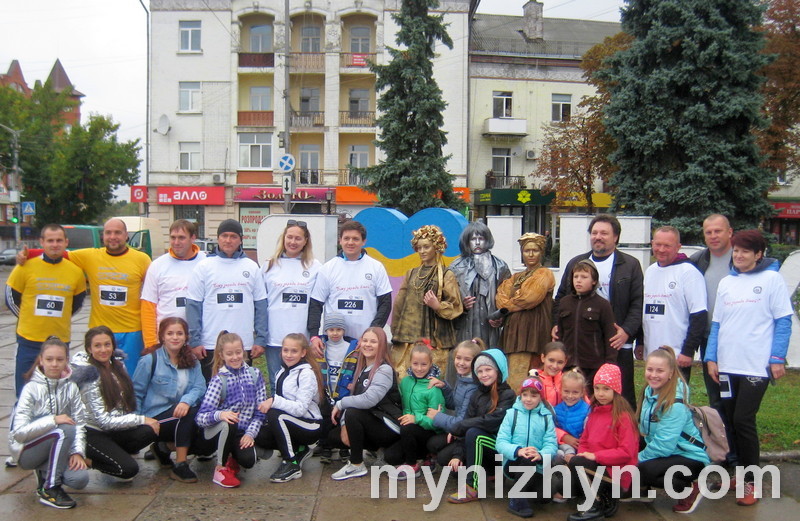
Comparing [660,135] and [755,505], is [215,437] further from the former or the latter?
[660,135]

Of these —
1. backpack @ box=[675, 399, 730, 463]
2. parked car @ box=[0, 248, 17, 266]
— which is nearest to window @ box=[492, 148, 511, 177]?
parked car @ box=[0, 248, 17, 266]

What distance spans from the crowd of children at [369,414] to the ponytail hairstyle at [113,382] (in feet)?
0.04

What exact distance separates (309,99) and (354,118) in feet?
9.08

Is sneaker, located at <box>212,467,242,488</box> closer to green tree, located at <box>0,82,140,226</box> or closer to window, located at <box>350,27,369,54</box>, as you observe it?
window, located at <box>350,27,369,54</box>

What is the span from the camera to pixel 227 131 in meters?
33.7

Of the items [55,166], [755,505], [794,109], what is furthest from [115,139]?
[755,505]

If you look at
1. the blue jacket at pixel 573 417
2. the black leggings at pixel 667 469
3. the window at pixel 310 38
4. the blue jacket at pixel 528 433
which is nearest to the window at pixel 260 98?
the window at pixel 310 38

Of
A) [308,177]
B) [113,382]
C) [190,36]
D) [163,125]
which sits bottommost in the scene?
[113,382]

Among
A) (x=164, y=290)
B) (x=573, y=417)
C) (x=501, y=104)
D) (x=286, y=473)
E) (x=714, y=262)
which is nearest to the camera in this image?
(x=573, y=417)

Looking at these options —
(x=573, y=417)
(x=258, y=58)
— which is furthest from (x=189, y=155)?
(x=573, y=417)

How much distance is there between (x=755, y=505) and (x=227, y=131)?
32.0 meters

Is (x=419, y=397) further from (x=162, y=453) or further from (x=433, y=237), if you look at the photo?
(x=162, y=453)

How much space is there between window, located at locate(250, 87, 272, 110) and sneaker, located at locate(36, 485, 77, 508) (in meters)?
31.0

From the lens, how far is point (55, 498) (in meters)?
4.66
